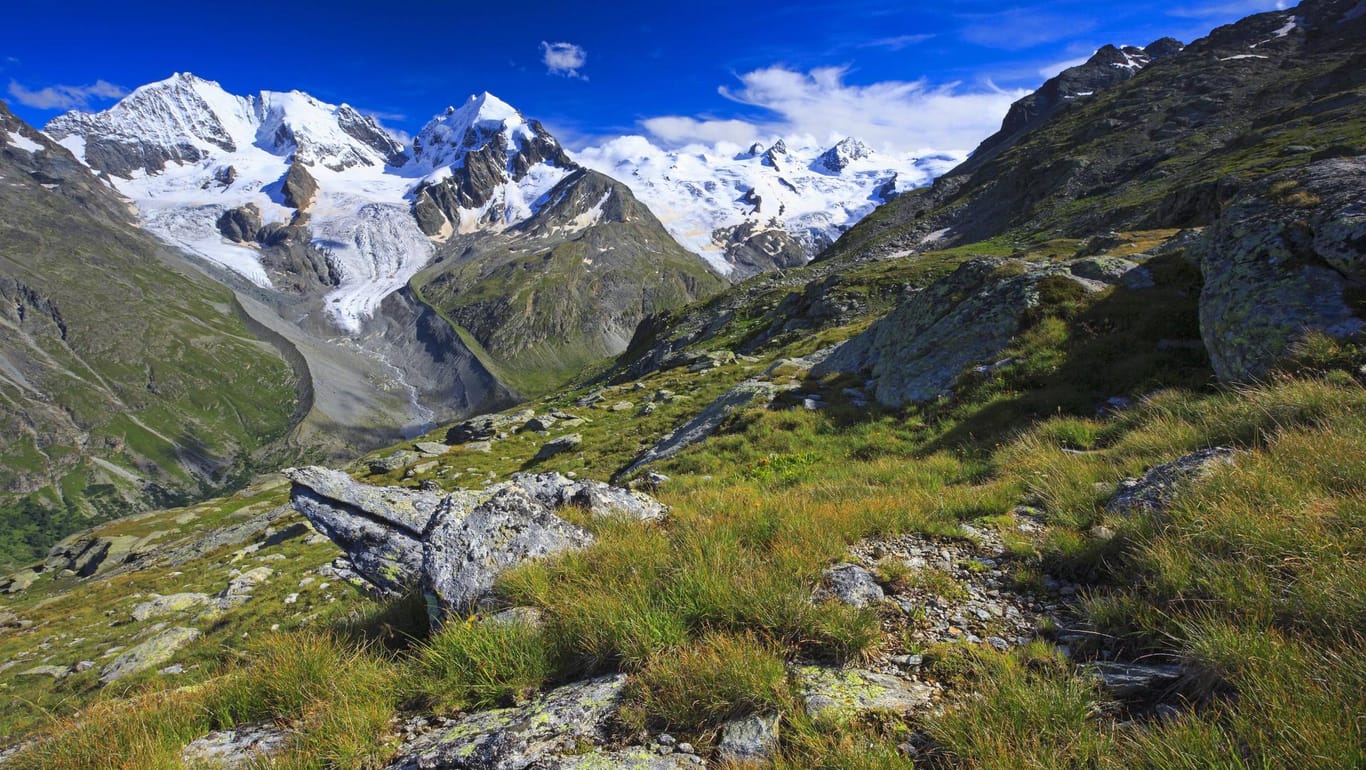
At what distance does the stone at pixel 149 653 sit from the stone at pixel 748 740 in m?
23.2

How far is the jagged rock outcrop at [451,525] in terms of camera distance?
718 centimetres

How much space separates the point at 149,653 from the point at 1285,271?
34206mm

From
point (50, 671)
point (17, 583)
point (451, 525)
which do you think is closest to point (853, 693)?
point (451, 525)

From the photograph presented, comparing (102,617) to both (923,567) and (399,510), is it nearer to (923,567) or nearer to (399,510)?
(399,510)

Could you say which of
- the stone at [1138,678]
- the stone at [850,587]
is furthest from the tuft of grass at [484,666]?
the stone at [1138,678]

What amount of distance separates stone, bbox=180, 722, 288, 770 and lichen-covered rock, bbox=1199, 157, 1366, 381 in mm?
15814

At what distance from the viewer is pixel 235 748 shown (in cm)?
501

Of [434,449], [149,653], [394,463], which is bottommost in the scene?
[149,653]

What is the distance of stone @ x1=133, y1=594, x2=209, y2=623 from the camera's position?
22.8m

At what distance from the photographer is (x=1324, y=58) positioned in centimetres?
11206

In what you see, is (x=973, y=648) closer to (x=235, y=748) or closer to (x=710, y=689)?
(x=710, y=689)

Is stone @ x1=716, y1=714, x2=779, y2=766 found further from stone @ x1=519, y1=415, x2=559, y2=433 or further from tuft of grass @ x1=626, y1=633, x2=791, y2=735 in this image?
stone @ x1=519, y1=415, x2=559, y2=433

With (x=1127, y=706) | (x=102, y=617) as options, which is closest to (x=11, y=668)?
(x=102, y=617)

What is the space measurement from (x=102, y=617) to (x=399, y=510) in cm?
2658
